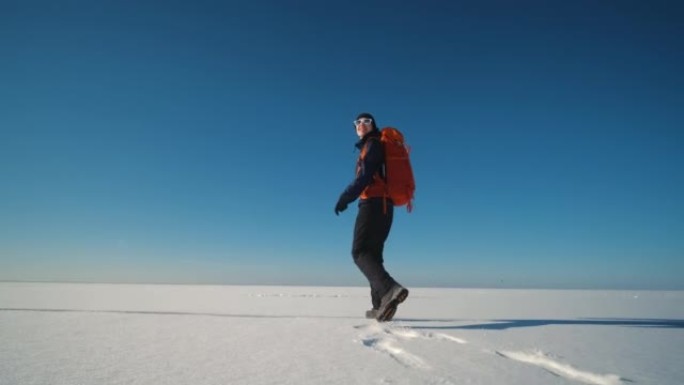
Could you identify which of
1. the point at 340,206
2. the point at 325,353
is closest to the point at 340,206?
the point at 340,206

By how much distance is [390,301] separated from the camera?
264cm

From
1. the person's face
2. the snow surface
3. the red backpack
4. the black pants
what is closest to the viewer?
the snow surface

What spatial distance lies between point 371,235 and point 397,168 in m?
0.58

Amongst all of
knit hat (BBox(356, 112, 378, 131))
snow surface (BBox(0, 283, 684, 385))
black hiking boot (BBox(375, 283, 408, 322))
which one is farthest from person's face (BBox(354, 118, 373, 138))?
snow surface (BBox(0, 283, 684, 385))

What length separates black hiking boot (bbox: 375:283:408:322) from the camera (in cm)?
264

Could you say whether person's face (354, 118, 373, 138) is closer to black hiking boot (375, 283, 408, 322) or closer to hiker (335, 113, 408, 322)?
hiker (335, 113, 408, 322)

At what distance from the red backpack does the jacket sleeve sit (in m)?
0.08

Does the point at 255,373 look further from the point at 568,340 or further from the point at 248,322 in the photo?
the point at 568,340

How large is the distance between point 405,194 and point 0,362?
256 centimetres

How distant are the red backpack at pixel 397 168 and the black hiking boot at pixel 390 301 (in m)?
0.79

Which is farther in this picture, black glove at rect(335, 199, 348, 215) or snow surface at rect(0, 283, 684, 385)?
black glove at rect(335, 199, 348, 215)

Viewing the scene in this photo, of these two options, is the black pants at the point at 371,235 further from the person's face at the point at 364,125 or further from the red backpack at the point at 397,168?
the person's face at the point at 364,125

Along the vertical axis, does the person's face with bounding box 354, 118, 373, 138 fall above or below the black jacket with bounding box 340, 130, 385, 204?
above

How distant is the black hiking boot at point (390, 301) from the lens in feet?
8.65
